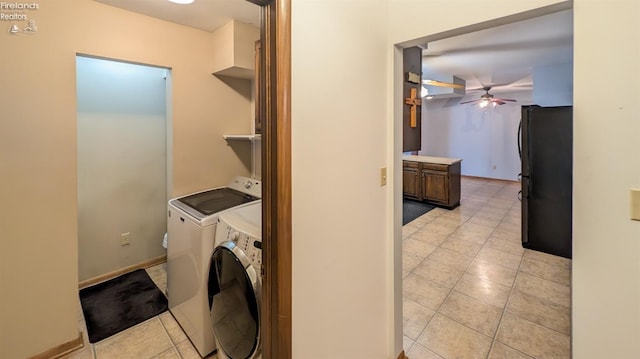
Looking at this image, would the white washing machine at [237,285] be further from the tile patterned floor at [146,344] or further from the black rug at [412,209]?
the black rug at [412,209]

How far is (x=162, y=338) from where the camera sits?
205cm

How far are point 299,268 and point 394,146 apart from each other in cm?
92

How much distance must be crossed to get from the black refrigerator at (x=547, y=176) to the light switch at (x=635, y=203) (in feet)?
8.41

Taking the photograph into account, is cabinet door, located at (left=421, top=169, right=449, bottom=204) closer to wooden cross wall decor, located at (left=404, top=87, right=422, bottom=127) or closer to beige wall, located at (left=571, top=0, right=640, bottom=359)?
wooden cross wall decor, located at (left=404, top=87, right=422, bottom=127)

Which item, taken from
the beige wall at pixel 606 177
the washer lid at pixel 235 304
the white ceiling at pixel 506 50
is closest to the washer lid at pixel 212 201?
the washer lid at pixel 235 304

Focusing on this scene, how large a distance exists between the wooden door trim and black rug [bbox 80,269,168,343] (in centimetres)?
175

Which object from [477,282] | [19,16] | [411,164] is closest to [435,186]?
[411,164]

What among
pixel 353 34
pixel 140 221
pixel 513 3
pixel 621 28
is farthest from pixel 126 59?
pixel 621 28

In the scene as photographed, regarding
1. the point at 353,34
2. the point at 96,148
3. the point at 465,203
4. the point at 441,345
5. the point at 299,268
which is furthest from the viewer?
the point at 465,203

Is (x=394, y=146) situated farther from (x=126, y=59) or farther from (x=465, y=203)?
(x=465, y=203)

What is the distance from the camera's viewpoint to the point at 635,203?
96 cm

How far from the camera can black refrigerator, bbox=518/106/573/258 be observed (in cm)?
303

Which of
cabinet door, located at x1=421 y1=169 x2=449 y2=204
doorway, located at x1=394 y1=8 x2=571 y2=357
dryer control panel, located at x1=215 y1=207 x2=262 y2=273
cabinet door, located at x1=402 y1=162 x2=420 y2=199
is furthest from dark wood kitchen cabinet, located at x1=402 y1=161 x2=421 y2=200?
dryer control panel, located at x1=215 y1=207 x2=262 y2=273

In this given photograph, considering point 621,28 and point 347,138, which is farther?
point 347,138
